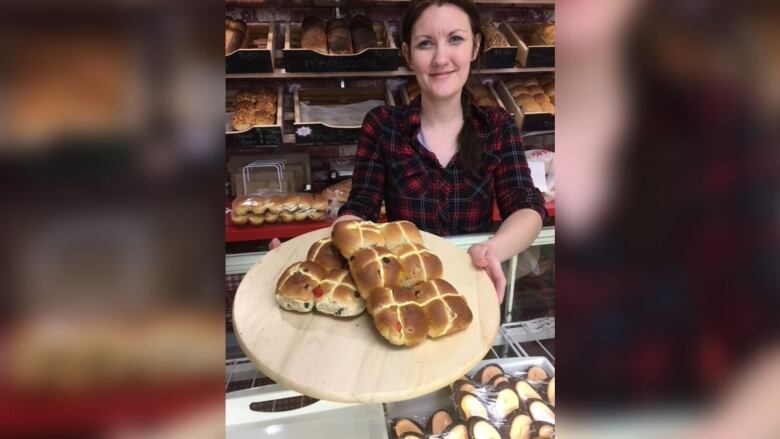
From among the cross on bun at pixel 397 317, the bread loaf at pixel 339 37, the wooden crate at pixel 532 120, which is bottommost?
the cross on bun at pixel 397 317

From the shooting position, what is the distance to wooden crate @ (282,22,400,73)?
1.94 metres

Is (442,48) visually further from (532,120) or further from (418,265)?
(532,120)

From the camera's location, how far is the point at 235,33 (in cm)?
197

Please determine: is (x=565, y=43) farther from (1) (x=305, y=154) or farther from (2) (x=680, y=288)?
(1) (x=305, y=154)

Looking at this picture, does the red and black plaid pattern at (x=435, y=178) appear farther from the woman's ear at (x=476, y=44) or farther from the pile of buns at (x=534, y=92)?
the pile of buns at (x=534, y=92)

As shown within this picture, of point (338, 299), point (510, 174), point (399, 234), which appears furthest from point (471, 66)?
point (338, 299)

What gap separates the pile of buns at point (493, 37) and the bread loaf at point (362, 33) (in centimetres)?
47

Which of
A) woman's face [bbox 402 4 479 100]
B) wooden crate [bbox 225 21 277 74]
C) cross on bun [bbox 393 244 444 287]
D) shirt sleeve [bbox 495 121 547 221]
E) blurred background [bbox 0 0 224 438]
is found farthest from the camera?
wooden crate [bbox 225 21 277 74]

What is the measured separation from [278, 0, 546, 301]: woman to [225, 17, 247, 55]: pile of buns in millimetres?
820

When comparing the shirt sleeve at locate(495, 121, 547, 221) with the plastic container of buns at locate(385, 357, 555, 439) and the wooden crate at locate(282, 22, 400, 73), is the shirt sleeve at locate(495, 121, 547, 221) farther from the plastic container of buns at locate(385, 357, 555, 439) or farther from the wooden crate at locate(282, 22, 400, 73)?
the wooden crate at locate(282, 22, 400, 73)

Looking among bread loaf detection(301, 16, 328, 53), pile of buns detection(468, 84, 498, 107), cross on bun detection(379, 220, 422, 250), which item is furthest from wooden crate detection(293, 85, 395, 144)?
cross on bun detection(379, 220, 422, 250)

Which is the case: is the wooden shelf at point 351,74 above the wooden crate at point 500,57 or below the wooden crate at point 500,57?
below

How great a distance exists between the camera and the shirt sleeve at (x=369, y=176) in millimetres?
1340

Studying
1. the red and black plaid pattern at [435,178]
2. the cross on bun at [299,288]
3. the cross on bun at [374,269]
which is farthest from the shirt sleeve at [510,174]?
the cross on bun at [299,288]
